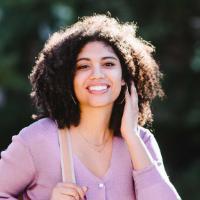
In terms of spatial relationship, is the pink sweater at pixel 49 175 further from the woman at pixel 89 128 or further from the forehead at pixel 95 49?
the forehead at pixel 95 49

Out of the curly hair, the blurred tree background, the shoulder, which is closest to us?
the shoulder

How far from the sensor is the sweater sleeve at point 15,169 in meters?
3.28

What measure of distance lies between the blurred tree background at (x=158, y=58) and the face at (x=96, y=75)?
251 inches

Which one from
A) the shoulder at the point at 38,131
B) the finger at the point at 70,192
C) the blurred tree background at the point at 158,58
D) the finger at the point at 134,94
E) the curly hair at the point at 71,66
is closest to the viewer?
the finger at the point at 70,192

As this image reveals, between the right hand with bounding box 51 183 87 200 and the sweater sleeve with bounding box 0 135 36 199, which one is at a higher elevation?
the sweater sleeve with bounding box 0 135 36 199

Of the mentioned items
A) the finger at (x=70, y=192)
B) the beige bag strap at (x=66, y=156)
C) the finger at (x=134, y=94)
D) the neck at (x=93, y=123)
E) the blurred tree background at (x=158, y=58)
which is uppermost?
the blurred tree background at (x=158, y=58)

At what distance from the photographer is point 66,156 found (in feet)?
11.0

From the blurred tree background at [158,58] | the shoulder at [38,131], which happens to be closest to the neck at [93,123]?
the shoulder at [38,131]

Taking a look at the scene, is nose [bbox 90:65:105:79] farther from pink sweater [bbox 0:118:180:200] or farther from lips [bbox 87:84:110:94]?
pink sweater [bbox 0:118:180:200]

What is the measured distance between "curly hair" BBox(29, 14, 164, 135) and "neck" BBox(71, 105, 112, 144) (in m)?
0.03

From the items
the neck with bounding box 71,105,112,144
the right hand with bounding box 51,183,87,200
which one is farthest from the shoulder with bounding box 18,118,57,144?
the right hand with bounding box 51,183,87,200

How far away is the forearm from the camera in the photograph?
3414 mm

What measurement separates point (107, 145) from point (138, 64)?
1.21ft

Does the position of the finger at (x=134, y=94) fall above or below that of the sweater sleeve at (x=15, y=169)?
above
